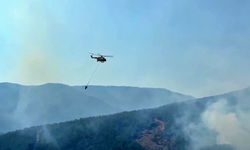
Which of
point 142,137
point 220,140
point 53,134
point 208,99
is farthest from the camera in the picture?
point 208,99

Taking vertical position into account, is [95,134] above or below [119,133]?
below

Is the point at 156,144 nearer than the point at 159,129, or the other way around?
the point at 156,144

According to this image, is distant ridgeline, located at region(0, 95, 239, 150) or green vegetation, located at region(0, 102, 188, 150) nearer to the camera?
distant ridgeline, located at region(0, 95, 239, 150)

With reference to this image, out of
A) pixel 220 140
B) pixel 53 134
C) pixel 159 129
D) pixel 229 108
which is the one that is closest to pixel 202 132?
pixel 220 140

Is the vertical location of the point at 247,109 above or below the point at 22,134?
above

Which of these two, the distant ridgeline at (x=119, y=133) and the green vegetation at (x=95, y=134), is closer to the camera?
the distant ridgeline at (x=119, y=133)

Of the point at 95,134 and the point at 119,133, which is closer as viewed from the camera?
the point at 95,134

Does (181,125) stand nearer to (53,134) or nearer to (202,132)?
(202,132)

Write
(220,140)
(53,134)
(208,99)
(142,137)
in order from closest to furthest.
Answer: (220,140), (142,137), (53,134), (208,99)
